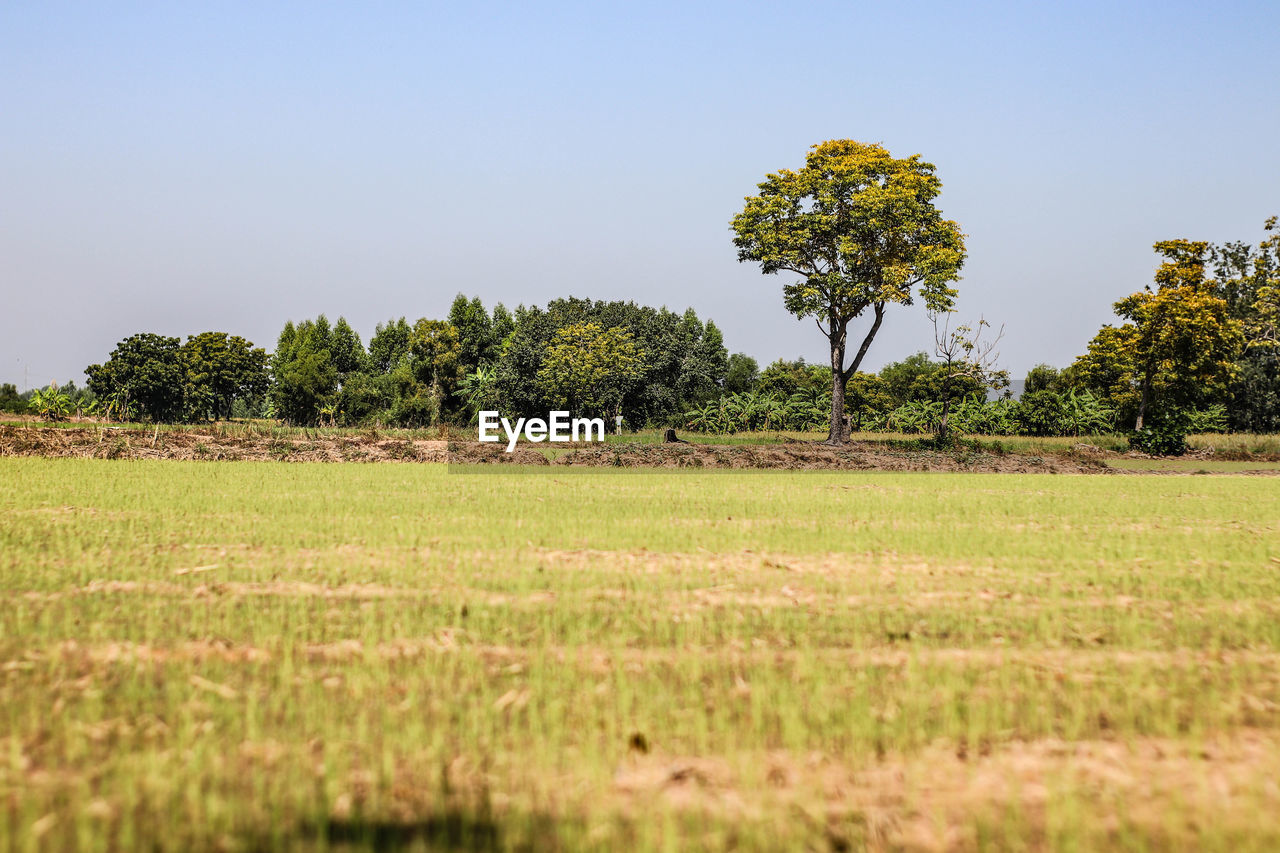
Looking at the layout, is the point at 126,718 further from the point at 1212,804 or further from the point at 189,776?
the point at 1212,804

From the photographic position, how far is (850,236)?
40.7 m

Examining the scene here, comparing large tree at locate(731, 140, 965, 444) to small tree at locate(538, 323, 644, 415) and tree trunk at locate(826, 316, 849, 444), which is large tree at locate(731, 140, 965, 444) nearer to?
tree trunk at locate(826, 316, 849, 444)

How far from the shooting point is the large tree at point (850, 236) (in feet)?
132

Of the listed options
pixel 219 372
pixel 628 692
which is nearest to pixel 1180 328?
pixel 628 692

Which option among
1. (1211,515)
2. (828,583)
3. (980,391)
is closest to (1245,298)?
(980,391)

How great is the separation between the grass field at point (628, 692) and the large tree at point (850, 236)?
30.7 meters

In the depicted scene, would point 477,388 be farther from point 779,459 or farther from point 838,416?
point 779,459

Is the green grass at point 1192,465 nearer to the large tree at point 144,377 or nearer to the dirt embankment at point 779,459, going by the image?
the dirt embankment at point 779,459

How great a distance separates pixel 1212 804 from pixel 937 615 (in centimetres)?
334

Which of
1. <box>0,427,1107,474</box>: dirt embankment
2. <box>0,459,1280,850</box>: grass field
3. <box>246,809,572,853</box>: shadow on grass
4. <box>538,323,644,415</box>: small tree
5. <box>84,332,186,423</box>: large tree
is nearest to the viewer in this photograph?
<box>246,809,572,853</box>: shadow on grass

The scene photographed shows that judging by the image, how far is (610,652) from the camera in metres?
5.86

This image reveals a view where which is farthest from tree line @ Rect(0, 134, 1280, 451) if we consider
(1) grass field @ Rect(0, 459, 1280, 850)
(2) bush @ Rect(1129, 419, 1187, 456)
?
(1) grass field @ Rect(0, 459, 1280, 850)

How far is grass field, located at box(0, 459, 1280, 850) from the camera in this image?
3533 millimetres

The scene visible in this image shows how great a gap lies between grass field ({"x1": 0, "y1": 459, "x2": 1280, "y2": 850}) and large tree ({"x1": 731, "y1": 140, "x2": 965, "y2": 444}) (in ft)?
101
